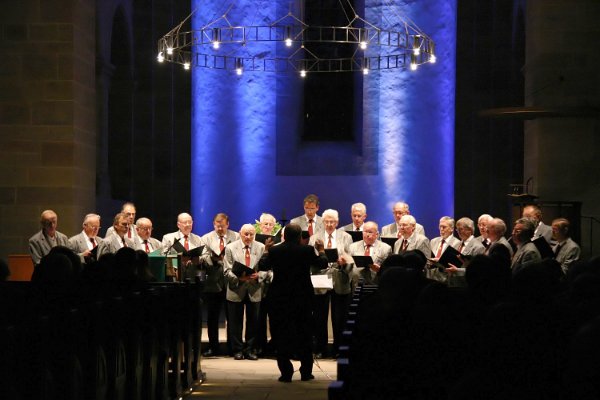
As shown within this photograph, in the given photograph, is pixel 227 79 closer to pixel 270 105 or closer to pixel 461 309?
pixel 270 105

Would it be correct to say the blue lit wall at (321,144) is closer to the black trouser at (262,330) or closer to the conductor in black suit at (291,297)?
the black trouser at (262,330)

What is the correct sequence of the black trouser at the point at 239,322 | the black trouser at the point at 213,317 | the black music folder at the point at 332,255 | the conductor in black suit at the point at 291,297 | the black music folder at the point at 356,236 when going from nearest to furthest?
the conductor in black suit at the point at 291,297 → the black music folder at the point at 332,255 → the black trouser at the point at 239,322 → the black trouser at the point at 213,317 → the black music folder at the point at 356,236

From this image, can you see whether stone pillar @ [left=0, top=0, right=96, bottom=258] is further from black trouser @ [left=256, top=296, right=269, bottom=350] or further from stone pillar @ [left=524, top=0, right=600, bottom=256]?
stone pillar @ [left=524, top=0, right=600, bottom=256]

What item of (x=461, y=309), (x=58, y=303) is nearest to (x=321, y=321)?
(x=58, y=303)

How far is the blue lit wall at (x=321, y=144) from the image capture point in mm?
18109

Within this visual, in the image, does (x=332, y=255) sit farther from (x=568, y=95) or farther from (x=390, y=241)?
(x=568, y=95)

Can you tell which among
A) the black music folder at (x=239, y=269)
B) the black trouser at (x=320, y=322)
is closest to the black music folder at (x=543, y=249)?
the black trouser at (x=320, y=322)

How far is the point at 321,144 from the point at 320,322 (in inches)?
319

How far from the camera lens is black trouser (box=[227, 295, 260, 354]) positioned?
35.6 ft

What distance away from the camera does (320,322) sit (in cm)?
1102

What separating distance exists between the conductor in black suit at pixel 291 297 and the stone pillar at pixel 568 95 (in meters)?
6.48

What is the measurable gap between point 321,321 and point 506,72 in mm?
8321

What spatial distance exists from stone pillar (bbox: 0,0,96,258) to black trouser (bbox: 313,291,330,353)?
3532 millimetres

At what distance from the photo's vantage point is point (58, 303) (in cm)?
571
